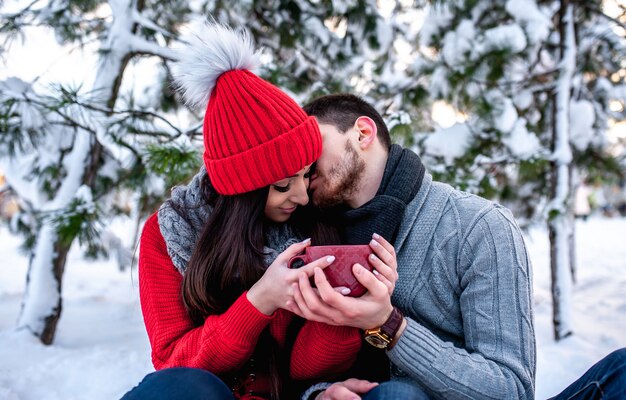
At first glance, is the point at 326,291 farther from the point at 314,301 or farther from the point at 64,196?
the point at 64,196

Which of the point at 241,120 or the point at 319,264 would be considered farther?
the point at 241,120

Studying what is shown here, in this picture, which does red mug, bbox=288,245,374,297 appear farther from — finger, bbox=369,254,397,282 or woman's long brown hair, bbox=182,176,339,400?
woman's long brown hair, bbox=182,176,339,400

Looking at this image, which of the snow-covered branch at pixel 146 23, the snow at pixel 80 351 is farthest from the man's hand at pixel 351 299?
the snow-covered branch at pixel 146 23

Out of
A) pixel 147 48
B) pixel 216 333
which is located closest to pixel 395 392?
pixel 216 333

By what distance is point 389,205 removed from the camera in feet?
4.84

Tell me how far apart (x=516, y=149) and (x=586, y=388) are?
1880 millimetres

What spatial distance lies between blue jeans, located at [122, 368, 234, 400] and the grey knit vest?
1.19 feet

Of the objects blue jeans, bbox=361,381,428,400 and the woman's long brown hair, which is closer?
blue jeans, bbox=361,381,428,400

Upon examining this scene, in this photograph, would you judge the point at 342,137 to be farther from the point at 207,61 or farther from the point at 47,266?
the point at 47,266

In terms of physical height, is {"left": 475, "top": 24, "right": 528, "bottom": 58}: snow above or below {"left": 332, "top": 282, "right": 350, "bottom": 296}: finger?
above

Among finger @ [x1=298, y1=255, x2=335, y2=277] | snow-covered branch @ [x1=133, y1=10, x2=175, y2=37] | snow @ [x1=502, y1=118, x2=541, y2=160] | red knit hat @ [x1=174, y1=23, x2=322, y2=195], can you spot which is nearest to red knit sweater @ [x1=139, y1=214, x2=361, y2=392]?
finger @ [x1=298, y1=255, x2=335, y2=277]

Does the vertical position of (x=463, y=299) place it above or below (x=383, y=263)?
below

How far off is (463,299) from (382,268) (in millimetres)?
365

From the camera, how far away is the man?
123cm
